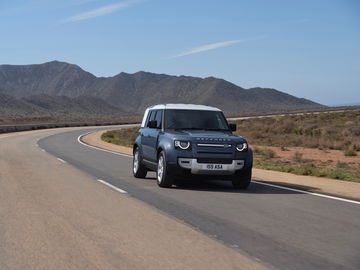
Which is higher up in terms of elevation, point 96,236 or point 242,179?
point 242,179

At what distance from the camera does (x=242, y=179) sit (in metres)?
12.4

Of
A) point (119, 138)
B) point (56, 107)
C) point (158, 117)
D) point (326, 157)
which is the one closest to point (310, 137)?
point (326, 157)

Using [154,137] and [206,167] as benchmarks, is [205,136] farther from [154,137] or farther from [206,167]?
[154,137]

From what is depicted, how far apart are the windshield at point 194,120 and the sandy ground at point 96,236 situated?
7.86ft

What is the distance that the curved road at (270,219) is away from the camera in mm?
6477

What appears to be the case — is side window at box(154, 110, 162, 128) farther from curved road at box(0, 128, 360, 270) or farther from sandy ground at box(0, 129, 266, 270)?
sandy ground at box(0, 129, 266, 270)

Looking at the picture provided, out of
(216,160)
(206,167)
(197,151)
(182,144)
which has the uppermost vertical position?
(182,144)

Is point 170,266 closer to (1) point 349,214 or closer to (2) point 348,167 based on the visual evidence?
(1) point 349,214

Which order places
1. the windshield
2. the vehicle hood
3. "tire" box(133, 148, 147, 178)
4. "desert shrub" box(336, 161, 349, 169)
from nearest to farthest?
the vehicle hood → the windshield → "tire" box(133, 148, 147, 178) → "desert shrub" box(336, 161, 349, 169)

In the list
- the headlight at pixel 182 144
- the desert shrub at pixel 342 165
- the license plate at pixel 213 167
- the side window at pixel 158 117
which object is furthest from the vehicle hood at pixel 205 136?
the desert shrub at pixel 342 165

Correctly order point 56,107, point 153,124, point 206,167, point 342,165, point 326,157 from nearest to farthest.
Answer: point 206,167, point 153,124, point 342,165, point 326,157, point 56,107

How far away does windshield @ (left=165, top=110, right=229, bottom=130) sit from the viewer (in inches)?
531

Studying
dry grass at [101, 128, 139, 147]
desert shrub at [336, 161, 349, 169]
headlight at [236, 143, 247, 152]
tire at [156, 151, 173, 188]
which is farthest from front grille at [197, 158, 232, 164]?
dry grass at [101, 128, 139, 147]

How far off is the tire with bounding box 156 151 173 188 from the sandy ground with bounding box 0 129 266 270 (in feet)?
3.75
